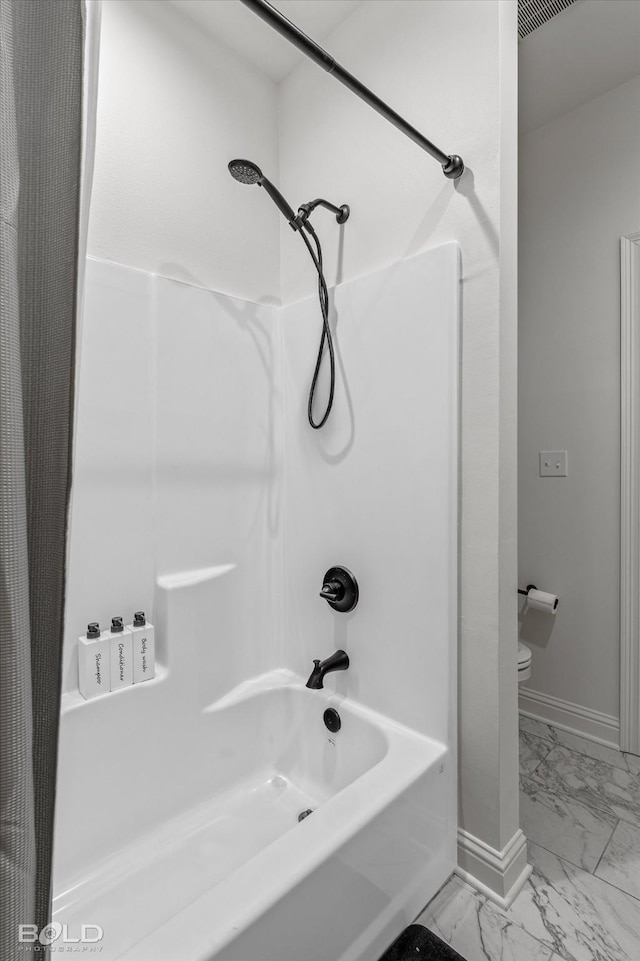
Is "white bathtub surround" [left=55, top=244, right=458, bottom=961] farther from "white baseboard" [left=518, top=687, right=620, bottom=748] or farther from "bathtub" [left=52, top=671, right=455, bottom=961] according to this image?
"white baseboard" [left=518, top=687, right=620, bottom=748]

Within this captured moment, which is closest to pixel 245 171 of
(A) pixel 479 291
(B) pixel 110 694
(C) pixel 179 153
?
(C) pixel 179 153

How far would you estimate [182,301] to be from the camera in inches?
61.8

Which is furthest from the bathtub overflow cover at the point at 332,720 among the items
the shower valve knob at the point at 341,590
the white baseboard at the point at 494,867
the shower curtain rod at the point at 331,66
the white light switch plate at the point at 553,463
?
the shower curtain rod at the point at 331,66

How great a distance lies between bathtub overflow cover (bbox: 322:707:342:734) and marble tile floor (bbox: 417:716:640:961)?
0.48 metres

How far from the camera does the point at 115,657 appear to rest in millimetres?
1357

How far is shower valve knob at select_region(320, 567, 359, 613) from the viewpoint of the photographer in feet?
4.98

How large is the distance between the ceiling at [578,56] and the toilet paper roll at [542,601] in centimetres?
218

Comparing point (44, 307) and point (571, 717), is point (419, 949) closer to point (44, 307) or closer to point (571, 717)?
point (571, 717)

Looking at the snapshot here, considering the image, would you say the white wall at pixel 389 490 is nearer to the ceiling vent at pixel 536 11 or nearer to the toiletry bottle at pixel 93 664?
the toiletry bottle at pixel 93 664

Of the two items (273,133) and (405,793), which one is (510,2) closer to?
(273,133)

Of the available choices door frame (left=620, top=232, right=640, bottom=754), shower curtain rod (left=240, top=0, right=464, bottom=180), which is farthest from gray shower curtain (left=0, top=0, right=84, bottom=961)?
door frame (left=620, top=232, right=640, bottom=754)

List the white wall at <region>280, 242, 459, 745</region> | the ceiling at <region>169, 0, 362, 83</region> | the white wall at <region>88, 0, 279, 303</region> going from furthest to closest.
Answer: the ceiling at <region>169, 0, 362, 83</region> < the white wall at <region>88, 0, 279, 303</region> < the white wall at <region>280, 242, 459, 745</region>

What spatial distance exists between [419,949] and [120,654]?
102cm

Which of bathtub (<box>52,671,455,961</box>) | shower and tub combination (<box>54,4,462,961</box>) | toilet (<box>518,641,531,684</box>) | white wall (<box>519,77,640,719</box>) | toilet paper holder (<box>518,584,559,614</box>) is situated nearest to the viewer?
bathtub (<box>52,671,455,961</box>)
